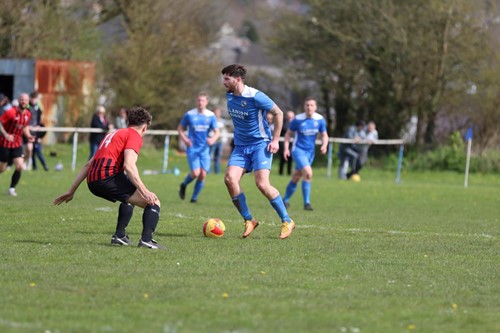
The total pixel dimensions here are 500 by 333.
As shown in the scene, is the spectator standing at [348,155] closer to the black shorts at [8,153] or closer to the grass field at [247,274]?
the grass field at [247,274]

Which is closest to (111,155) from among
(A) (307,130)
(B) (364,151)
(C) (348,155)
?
(A) (307,130)

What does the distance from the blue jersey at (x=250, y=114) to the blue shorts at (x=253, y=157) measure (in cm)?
6

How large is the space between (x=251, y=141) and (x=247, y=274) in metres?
3.82

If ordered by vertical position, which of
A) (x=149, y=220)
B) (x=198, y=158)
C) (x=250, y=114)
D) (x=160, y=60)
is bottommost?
(x=149, y=220)

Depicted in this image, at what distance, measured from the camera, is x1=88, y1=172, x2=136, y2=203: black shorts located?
1141 cm

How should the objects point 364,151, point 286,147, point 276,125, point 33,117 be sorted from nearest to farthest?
point 276,125
point 286,147
point 33,117
point 364,151

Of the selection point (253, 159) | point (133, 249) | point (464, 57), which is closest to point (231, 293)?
point (133, 249)

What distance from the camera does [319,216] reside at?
17359 mm

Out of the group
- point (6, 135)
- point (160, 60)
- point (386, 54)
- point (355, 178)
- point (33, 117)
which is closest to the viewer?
point (6, 135)

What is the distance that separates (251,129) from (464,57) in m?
27.1

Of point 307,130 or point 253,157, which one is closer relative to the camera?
point 253,157

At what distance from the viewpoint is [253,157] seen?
43.7ft

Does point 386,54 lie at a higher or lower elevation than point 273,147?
higher

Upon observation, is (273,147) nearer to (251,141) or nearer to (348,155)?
(251,141)
